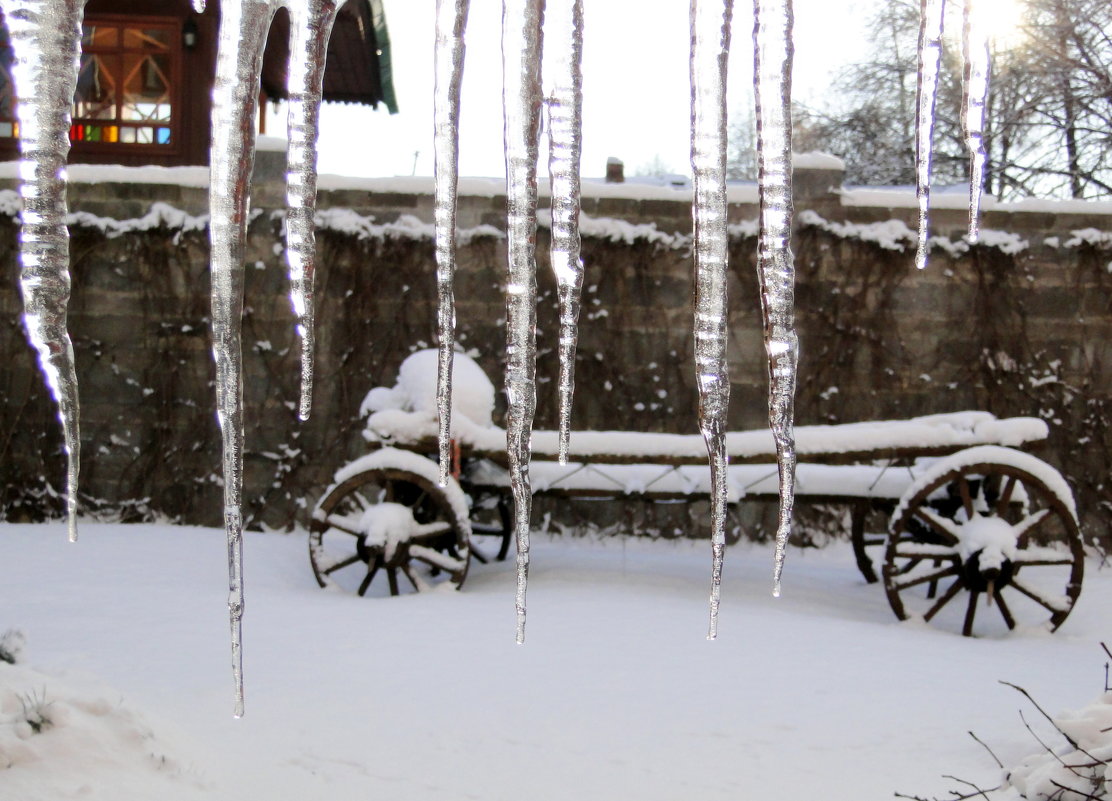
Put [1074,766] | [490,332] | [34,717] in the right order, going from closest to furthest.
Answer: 1. [1074,766]
2. [34,717]
3. [490,332]

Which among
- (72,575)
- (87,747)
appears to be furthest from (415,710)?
(72,575)

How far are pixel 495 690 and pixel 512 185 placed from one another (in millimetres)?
2924

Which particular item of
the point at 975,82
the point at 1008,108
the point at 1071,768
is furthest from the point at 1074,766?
the point at 1008,108

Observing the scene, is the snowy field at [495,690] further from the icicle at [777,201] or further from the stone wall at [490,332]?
the icicle at [777,201]

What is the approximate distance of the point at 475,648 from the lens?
13.1 feet

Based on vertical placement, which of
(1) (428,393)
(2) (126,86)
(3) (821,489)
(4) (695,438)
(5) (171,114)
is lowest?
(3) (821,489)

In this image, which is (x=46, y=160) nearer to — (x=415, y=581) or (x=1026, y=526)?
(x=415, y=581)

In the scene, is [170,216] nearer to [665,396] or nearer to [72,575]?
[72,575]

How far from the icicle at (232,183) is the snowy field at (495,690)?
2079 millimetres

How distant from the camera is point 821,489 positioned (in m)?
5.16

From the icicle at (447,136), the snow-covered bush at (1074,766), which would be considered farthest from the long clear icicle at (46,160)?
the snow-covered bush at (1074,766)

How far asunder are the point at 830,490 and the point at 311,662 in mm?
2593

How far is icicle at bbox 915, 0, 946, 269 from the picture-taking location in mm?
936

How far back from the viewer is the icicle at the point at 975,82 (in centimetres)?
92
